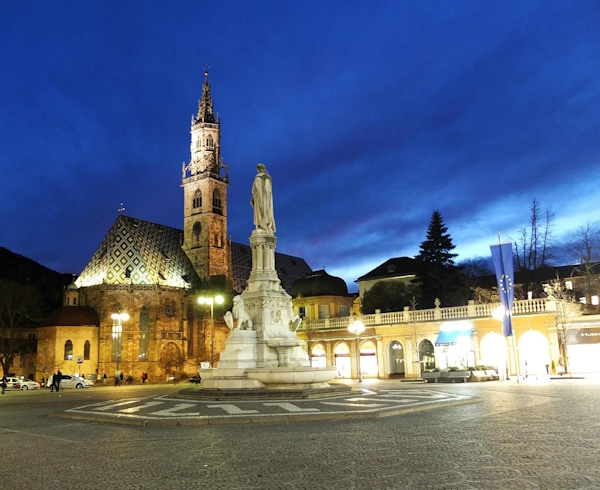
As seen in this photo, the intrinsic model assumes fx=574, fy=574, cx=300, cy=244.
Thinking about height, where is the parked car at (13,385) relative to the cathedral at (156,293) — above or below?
below

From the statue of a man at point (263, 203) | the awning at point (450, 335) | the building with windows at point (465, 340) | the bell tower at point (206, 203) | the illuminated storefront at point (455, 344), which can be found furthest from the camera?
the bell tower at point (206, 203)

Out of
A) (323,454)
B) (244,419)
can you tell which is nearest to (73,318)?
(244,419)

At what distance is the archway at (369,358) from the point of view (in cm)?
4819

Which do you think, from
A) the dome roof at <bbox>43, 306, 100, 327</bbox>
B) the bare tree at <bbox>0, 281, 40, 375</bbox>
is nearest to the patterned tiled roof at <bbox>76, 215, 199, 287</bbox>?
the dome roof at <bbox>43, 306, 100, 327</bbox>

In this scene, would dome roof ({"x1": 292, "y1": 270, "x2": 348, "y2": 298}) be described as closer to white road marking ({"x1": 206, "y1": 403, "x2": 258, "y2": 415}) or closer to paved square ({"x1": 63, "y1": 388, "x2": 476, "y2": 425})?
paved square ({"x1": 63, "y1": 388, "x2": 476, "y2": 425})

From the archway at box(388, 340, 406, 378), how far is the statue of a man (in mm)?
27308

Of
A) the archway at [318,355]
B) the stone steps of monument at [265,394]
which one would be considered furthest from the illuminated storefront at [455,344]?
the stone steps of monument at [265,394]

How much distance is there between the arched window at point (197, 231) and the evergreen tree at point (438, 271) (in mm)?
31807

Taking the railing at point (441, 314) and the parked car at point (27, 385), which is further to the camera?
the parked car at point (27, 385)

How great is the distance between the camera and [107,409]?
56.3ft

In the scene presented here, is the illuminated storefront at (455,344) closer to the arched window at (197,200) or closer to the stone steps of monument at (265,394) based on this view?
the stone steps of monument at (265,394)

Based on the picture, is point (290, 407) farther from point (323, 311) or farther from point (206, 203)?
point (206, 203)

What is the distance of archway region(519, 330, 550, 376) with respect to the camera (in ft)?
127

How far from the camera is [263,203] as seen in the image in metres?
24.8
